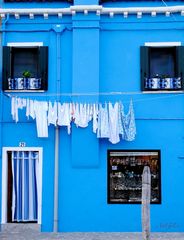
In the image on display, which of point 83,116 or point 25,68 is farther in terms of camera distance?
point 25,68

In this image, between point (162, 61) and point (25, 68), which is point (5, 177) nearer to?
point (25, 68)

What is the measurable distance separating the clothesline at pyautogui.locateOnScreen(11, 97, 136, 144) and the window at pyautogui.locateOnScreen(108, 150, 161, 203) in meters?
0.70

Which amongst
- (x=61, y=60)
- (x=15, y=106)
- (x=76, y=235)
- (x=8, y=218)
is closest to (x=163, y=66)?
(x=61, y=60)

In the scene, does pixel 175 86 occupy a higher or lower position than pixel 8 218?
higher

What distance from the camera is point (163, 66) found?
45.5ft

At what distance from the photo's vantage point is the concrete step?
1329cm

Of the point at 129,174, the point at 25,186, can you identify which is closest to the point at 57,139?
the point at 25,186

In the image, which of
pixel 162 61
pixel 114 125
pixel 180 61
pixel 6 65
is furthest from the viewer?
pixel 162 61

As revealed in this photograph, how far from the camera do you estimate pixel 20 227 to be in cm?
1340

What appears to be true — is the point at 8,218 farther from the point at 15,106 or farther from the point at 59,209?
the point at 15,106

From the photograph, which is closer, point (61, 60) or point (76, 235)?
point (76, 235)

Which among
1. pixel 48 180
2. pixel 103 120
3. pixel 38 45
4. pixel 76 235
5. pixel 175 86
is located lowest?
pixel 76 235

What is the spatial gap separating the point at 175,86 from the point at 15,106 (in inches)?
183

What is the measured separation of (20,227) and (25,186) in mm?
1178
